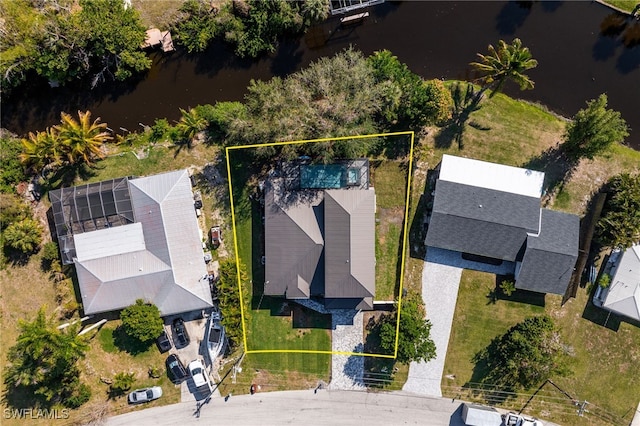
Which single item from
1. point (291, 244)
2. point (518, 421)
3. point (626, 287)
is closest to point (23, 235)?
point (291, 244)

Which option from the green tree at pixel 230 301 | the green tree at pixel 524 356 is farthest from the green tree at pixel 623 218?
the green tree at pixel 230 301

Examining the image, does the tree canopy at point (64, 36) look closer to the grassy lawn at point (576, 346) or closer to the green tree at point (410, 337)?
the green tree at point (410, 337)

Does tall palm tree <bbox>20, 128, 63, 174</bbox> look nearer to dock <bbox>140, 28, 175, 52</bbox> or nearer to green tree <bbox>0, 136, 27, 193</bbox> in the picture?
green tree <bbox>0, 136, 27, 193</bbox>

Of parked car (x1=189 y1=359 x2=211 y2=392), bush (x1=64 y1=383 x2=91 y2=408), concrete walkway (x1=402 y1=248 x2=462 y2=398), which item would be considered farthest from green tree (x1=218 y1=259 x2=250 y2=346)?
concrete walkway (x1=402 y1=248 x2=462 y2=398)

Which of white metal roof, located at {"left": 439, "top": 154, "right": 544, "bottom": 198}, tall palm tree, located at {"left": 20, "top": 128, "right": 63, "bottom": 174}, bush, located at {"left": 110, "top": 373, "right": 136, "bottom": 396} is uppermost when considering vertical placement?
tall palm tree, located at {"left": 20, "top": 128, "right": 63, "bottom": 174}

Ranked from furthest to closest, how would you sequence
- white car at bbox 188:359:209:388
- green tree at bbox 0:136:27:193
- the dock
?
the dock < green tree at bbox 0:136:27:193 < white car at bbox 188:359:209:388

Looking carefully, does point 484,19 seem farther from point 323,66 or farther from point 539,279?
point 539,279

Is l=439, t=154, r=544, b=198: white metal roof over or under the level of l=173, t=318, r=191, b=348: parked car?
over

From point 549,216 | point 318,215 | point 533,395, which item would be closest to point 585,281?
point 549,216

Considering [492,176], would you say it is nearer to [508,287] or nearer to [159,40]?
[508,287]
